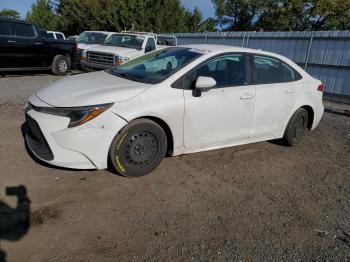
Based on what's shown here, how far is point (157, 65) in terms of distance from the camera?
16.5 ft

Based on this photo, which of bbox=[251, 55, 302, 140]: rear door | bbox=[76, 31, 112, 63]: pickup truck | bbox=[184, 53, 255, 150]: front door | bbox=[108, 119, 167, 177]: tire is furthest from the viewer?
bbox=[76, 31, 112, 63]: pickup truck

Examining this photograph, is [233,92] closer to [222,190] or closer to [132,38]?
[222,190]

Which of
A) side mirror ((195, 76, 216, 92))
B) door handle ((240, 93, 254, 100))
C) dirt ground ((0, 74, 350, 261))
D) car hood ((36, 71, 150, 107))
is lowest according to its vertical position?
dirt ground ((0, 74, 350, 261))

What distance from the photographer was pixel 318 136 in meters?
7.12

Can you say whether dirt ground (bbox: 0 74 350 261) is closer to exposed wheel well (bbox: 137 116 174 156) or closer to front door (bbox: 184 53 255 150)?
exposed wheel well (bbox: 137 116 174 156)

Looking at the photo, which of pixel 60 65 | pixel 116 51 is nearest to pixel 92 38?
pixel 60 65

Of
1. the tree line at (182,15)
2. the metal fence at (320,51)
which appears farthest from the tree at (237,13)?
the metal fence at (320,51)

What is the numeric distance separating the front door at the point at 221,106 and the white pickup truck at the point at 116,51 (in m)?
7.29

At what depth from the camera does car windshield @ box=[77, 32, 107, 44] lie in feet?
54.1

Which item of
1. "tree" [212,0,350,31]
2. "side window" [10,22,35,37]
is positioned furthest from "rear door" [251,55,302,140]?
"tree" [212,0,350,31]

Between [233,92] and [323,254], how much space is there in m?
2.44

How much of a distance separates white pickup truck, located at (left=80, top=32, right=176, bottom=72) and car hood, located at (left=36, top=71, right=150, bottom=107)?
747 cm

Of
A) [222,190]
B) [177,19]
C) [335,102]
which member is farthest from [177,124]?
[177,19]

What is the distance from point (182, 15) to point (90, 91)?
3306cm
